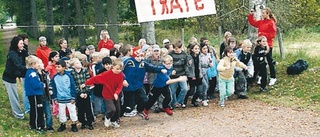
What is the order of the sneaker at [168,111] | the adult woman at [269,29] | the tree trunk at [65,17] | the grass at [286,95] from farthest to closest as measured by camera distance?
the tree trunk at [65,17], the adult woman at [269,29], the sneaker at [168,111], the grass at [286,95]

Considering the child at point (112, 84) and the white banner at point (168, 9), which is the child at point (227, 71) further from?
the child at point (112, 84)

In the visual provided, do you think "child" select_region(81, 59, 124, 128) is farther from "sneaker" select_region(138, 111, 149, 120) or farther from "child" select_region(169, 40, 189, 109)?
"child" select_region(169, 40, 189, 109)

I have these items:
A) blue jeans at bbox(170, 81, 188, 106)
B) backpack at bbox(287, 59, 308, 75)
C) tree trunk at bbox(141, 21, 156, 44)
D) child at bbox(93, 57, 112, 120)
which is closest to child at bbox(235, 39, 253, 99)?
backpack at bbox(287, 59, 308, 75)

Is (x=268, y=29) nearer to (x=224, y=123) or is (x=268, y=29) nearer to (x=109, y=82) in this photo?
(x=224, y=123)

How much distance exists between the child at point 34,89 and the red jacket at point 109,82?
2.96 feet

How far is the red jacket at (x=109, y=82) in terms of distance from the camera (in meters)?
8.76

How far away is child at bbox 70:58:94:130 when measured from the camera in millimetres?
9062

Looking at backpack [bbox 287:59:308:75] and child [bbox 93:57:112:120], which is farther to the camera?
backpack [bbox 287:59:308:75]

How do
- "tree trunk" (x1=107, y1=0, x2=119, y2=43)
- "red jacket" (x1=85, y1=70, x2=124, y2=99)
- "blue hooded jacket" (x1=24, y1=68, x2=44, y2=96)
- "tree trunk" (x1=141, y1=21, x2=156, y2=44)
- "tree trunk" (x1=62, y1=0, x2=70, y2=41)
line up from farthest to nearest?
"tree trunk" (x1=62, y1=0, x2=70, y2=41)
"tree trunk" (x1=107, y1=0, x2=119, y2=43)
"tree trunk" (x1=141, y1=21, x2=156, y2=44)
"red jacket" (x1=85, y1=70, x2=124, y2=99)
"blue hooded jacket" (x1=24, y1=68, x2=44, y2=96)

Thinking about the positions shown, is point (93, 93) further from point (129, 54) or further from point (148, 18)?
point (148, 18)

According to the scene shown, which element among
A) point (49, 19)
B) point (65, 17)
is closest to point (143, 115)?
point (65, 17)

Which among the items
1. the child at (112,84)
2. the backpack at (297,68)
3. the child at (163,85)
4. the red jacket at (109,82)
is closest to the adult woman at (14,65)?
the child at (112,84)

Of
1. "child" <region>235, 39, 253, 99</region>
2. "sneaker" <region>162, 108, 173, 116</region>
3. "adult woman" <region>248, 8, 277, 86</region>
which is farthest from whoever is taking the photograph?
"adult woman" <region>248, 8, 277, 86</region>

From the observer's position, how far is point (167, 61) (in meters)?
9.64
